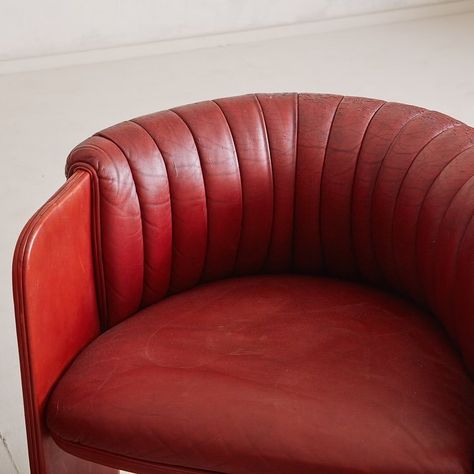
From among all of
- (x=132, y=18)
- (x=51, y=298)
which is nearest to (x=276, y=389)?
(x=51, y=298)

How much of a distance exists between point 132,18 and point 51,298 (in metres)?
2.89

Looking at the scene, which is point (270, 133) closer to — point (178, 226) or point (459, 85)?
point (178, 226)

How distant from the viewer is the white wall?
4.07 metres

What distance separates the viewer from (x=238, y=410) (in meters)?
1.39

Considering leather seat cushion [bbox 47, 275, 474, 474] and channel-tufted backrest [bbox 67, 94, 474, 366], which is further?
channel-tufted backrest [bbox 67, 94, 474, 366]

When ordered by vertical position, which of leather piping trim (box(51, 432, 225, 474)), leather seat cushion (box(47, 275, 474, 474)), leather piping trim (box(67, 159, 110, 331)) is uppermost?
leather piping trim (box(67, 159, 110, 331))

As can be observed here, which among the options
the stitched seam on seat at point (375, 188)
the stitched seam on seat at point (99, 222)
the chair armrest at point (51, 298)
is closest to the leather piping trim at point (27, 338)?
the chair armrest at point (51, 298)

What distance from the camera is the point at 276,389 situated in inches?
55.9

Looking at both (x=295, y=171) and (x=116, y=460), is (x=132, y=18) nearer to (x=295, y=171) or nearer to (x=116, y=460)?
(x=295, y=171)

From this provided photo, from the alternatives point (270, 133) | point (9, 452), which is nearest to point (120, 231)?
point (270, 133)

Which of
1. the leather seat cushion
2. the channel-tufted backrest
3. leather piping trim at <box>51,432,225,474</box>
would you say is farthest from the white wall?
leather piping trim at <box>51,432,225,474</box>

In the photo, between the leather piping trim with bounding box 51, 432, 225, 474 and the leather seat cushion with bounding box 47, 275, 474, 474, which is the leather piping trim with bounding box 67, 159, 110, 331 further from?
the leather piping trim with bounding box 51, 432, 225, 474

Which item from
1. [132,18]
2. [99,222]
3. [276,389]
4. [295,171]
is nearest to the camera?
[276,389]

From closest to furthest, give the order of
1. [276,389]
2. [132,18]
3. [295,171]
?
1. [276,389]
2. [295,171]
3. [132,18]
